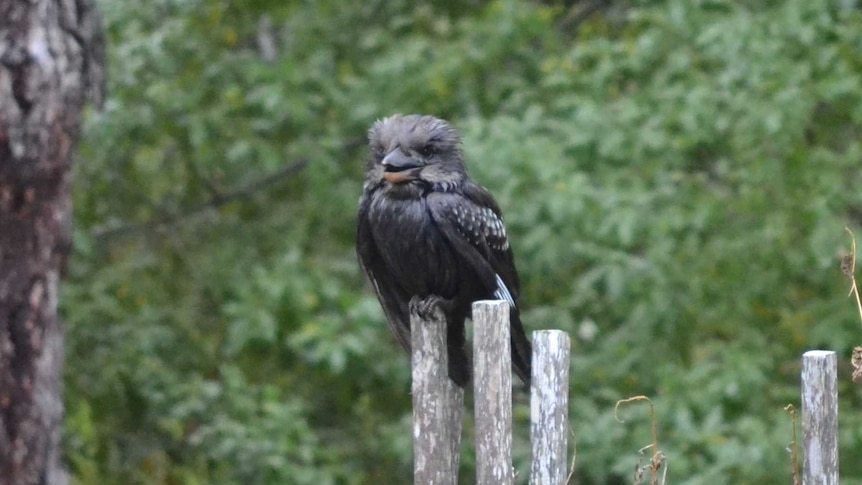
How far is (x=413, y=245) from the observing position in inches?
147

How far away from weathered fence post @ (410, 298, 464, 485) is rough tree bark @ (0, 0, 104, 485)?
1.73 m

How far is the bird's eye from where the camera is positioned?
3.77 meters

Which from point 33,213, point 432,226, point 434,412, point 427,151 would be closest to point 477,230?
point 432,226

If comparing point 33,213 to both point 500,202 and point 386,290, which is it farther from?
point 500,202

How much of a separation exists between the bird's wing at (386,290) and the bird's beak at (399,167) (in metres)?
0.26


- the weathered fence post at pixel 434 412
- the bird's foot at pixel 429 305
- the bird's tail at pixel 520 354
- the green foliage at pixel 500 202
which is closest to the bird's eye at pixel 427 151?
the bird's foot at pixel 429 305

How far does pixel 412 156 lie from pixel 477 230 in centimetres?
27

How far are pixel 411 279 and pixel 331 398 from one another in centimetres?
364

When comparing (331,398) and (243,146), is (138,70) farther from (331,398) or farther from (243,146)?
(331,398)

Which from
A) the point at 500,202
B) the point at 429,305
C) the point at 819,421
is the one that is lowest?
the point at 819,421

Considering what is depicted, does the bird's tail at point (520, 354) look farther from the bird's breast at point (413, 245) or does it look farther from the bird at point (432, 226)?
the bird's breast at point (413, 245)

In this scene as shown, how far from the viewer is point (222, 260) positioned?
7.18 meters

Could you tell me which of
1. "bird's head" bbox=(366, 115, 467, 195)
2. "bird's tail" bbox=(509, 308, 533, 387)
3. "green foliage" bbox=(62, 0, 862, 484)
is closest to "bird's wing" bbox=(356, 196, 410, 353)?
"bird's head" bbox=(366, 115, 467, 195)

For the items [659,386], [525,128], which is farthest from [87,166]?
[659,386]
